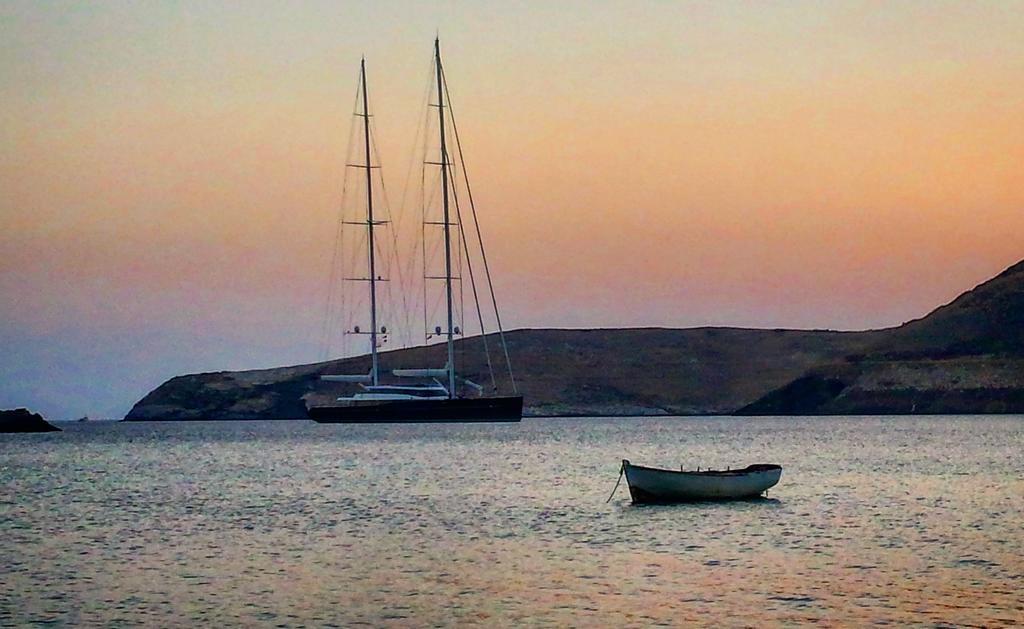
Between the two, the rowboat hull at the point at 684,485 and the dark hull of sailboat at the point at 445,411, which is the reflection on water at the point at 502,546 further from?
the dark hull of sailboat at the point at 445,411

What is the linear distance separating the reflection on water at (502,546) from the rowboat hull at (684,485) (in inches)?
20.3

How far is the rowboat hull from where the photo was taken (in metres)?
47.1

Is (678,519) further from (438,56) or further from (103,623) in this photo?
(438,56)

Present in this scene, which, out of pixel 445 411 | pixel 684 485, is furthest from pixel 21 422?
pixel 684 485

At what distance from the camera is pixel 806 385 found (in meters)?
189

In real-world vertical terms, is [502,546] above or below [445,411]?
below

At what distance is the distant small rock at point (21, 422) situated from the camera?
159 meters

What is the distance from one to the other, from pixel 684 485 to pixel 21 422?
127m

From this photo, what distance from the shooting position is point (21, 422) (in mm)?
161375

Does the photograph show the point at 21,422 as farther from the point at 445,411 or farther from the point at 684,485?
the point at 684,485

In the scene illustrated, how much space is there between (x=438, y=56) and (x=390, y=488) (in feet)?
188

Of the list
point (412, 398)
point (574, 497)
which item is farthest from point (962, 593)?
point (412, 398)

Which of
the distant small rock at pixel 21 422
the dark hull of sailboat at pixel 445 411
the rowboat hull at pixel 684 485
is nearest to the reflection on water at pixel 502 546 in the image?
the rowboat hull at pixel 684 485

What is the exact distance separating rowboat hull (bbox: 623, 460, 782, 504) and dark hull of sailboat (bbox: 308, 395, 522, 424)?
74.2 metres
